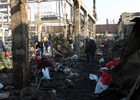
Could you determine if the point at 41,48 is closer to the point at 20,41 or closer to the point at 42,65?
the point at 42,65

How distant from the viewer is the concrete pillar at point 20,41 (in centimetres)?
447

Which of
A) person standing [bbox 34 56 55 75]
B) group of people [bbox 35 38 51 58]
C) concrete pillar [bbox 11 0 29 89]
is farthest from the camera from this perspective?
group of people [bbox 35 38 51 58]

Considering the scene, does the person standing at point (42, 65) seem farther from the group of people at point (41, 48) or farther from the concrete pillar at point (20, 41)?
the group of people at point (41, 48)

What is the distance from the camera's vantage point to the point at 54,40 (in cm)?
1414

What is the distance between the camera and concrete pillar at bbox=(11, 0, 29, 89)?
4.47 m

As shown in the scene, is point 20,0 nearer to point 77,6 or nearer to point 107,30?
point 77,6

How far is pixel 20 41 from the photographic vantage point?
4.54 meters

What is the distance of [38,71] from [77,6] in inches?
310

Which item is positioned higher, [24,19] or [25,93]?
[24,19]

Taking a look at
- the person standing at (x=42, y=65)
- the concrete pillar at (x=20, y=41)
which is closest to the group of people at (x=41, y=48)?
the person standing at (x=42, y=65)

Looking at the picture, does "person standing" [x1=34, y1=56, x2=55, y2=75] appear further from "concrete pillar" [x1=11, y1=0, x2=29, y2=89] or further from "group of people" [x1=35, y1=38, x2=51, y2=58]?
"group of people" [x1=35, y1=38, x2=51, y2=58]

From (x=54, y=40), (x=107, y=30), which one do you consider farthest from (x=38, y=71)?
(x=107, y=30)

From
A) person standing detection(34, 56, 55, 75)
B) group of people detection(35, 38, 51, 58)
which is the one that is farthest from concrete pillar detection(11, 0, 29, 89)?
group of people detection(35, 38, 51, 58)

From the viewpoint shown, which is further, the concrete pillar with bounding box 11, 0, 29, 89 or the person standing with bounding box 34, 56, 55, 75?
the person standing with bounding box 34, 56, 55, 75
